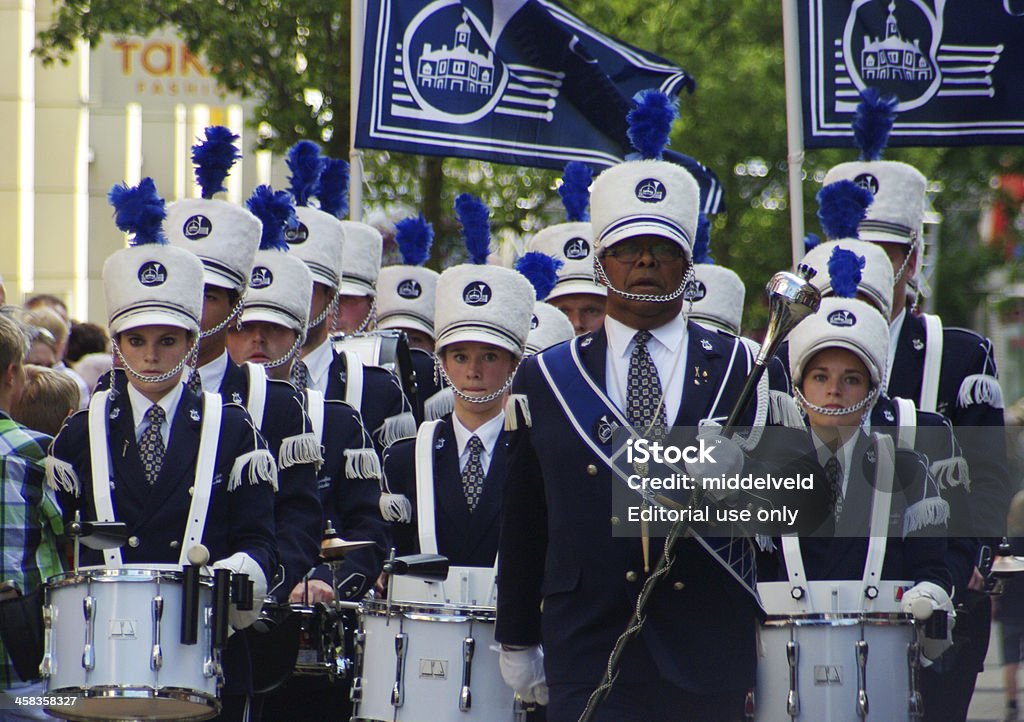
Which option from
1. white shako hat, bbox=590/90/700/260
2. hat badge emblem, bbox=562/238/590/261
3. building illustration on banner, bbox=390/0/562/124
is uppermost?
building illustration on banner, bbox=390/0/562/124

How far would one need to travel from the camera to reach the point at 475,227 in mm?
8172

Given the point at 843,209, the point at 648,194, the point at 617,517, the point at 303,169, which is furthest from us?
the point at 303,169

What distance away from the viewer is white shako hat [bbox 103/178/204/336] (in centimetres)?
656

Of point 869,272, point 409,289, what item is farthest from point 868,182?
point 409,289

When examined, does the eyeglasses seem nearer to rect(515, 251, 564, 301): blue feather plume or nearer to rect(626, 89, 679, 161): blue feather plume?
rect(626, 89, 679, 161): blue feather plume

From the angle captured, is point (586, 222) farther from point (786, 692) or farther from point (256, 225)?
point (786, 692)

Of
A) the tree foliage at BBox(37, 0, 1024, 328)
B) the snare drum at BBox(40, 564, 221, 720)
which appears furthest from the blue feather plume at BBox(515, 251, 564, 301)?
the tree foliage at BBox(37, 0, 1024, 328)

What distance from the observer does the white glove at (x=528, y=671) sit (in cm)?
582

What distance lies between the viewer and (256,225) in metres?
7.81

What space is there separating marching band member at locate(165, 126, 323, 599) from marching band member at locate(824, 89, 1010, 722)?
234cm

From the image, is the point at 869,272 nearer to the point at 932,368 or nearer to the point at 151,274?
the point at 932,368

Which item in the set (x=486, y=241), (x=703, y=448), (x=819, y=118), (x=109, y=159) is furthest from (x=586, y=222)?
(x=109, y=159)

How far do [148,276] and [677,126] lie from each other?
57.5 ft

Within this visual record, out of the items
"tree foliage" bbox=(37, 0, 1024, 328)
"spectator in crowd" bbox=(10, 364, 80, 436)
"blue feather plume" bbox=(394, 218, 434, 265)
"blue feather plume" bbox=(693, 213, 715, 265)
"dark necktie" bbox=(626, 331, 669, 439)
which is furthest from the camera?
"tree foliage" bbox=(37, 0, 1024, 328)
